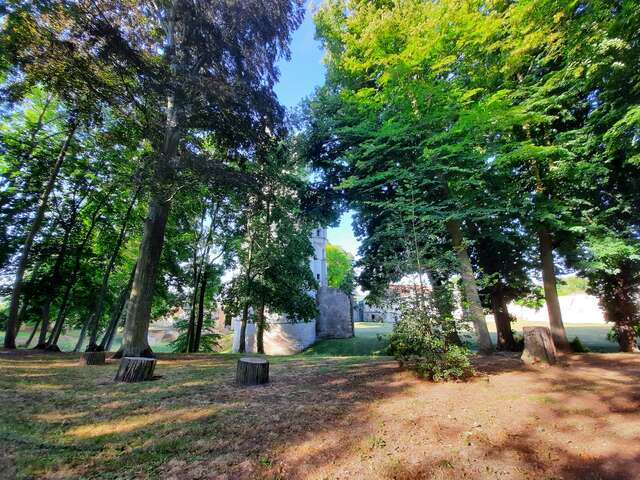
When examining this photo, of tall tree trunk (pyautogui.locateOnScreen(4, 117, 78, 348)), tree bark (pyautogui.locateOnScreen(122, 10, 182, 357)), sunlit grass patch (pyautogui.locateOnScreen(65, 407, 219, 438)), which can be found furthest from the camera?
tall tree trunk (pyautogui.locateOnScreen(4, 117, 78, 348))

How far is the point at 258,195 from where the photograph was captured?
8.75 meters

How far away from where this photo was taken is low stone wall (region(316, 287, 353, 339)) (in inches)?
949

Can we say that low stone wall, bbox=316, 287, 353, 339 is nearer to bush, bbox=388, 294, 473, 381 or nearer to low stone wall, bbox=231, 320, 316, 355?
low stone wall, bbox=231, 320, 316, 355

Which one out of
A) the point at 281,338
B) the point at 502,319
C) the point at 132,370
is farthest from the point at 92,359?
the point at 502,319

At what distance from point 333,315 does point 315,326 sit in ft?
6.08

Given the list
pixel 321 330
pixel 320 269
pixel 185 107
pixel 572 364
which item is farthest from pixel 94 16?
pixel 320 269

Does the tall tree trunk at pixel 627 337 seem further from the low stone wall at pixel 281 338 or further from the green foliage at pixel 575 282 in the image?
the low stone wall at pixel 281 338

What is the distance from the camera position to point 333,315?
80.5 feet

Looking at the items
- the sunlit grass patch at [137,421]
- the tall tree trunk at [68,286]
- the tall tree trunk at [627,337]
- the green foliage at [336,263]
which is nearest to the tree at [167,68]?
the sunlit grass patch at [137,421]

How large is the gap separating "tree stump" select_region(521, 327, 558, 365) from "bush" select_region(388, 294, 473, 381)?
7.16 feet

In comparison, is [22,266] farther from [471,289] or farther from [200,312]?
[471,289]

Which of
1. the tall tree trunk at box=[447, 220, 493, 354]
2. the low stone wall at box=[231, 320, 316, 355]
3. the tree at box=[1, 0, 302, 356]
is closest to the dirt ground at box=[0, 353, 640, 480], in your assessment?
the tall tree trunk at box=[447, 220, 493, 354]

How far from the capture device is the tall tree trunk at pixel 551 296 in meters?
8.71

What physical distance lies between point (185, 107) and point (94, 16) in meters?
2.42
